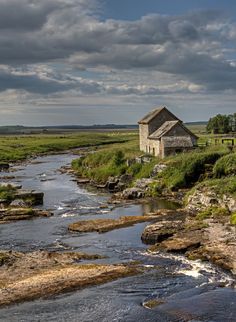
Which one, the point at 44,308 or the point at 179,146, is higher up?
the point at 179,146

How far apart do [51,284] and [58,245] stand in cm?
1063

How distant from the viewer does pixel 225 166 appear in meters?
62.0

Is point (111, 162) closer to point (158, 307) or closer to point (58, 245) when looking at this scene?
point (58, 245)

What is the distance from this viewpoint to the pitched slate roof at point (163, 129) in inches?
3280

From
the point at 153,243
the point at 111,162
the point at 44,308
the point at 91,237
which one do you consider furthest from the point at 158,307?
the point at 111,162

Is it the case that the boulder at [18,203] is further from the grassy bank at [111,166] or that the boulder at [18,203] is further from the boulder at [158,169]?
the grassy bank at [111,166]

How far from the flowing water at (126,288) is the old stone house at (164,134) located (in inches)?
1298

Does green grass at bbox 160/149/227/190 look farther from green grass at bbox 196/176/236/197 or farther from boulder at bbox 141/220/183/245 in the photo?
boulder at bbox 141/220/183/245

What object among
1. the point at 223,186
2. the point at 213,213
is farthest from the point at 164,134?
the point at 213,213

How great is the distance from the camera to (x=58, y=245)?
41.0 metres

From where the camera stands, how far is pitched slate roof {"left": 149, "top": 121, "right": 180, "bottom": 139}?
8330cm

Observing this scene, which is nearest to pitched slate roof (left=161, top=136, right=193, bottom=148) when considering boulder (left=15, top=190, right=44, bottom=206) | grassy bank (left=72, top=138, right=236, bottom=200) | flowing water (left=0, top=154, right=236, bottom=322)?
grassy bank (left=72, top=138, right=236, bottom=200)

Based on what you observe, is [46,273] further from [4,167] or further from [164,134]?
[4,167]

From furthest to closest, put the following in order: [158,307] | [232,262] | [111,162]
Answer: [111,162] < [232,262] < [158,307]
